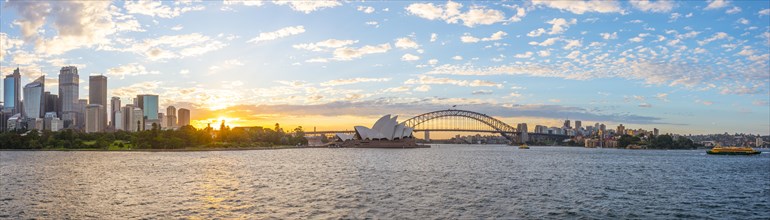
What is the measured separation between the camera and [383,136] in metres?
175

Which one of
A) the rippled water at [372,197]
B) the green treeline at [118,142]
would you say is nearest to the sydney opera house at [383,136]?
the green treeline at [118,142]

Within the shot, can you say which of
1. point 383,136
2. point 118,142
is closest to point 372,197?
point 118,142

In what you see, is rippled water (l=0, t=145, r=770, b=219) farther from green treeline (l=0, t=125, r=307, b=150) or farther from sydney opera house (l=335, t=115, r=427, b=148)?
sydney opera house (l=335, t=115, r=427, b=148)

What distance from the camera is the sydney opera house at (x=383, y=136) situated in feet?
569

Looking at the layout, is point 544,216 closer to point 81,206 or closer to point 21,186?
point 81,206

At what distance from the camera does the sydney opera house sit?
173 metres

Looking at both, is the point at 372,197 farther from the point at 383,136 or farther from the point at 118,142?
the point at 383,136

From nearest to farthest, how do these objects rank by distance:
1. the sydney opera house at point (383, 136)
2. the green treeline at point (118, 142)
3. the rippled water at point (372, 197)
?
the rippled water at point (372, 197)
the green treeline at point (118, 142)
the sydney opera house at point (383, 136)

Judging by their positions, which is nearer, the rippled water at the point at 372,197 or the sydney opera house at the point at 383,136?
the rippled water at the point at 372,197

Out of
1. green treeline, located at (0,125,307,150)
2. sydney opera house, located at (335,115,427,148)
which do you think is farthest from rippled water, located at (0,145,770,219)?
sydney opera house, located at (335,115,427,148)

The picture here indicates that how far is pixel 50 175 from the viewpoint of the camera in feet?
156

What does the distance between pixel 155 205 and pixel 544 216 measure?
18675 mm

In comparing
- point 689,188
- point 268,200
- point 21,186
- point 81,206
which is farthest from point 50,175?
point 689,188

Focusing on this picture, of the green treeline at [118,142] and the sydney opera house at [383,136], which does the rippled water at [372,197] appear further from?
the sydney opera house at [383,136]
